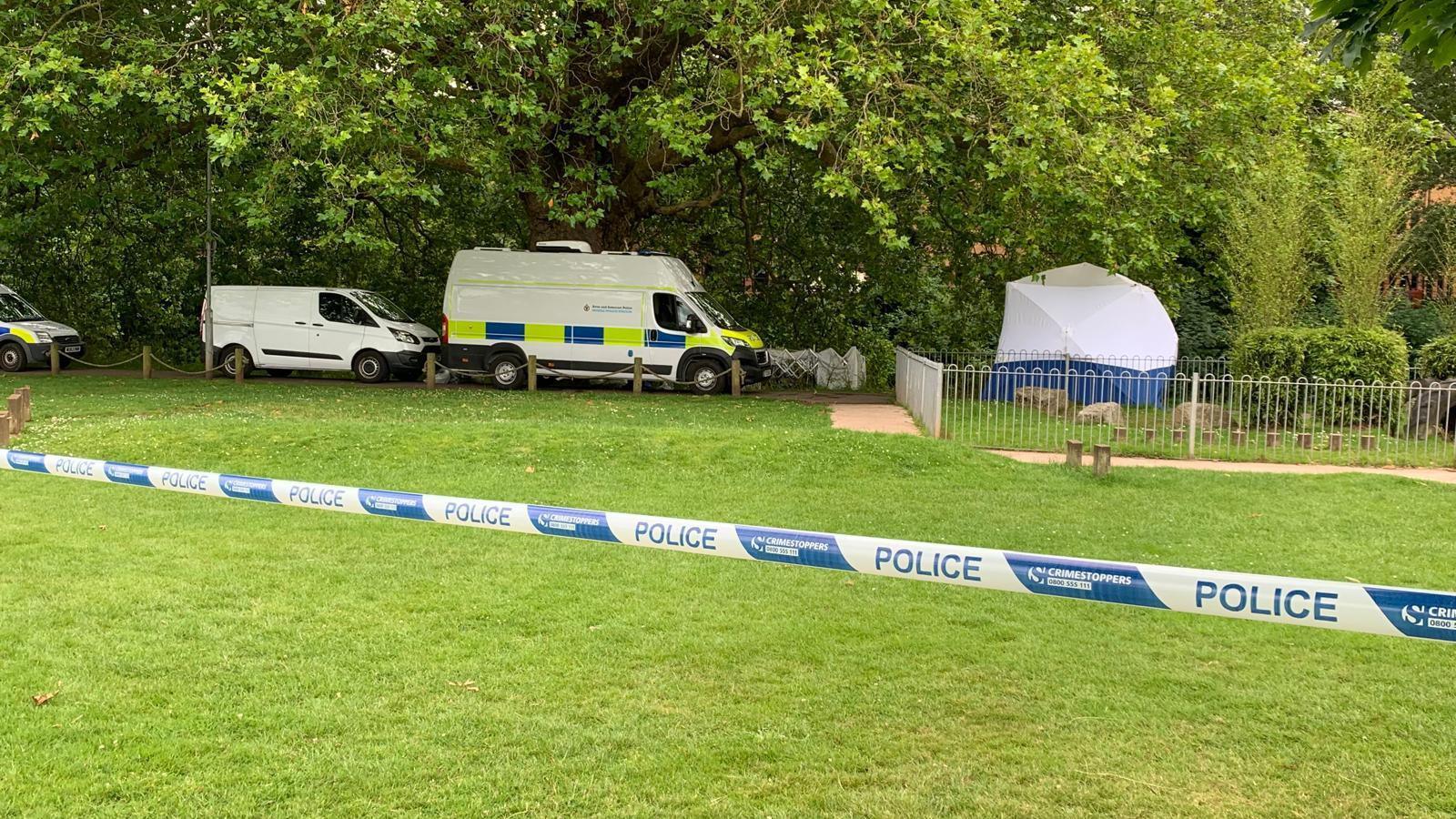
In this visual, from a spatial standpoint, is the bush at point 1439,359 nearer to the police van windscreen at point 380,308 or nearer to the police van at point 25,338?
the police van windscreen at point 380,308

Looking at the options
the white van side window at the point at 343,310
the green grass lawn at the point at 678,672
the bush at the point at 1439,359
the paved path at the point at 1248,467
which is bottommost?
the green grass lawn at the point at 678,672

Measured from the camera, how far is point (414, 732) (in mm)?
4375

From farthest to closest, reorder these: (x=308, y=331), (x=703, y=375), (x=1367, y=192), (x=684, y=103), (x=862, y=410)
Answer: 1. (x=308, y=331)
2. (x=703, y=375)
3. (x=1367, y=192)
4. (x=862, y=410)
5. (x=684, y=103)

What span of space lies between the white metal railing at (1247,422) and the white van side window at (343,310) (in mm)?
11142

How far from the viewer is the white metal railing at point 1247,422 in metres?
13.4

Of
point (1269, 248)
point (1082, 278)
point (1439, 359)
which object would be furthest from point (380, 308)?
point (1439, 359)

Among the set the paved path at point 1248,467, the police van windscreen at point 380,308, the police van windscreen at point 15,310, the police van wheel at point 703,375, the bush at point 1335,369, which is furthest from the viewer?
the police van windscreen at point 15,310

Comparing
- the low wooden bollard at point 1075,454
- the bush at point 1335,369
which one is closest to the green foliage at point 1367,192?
the bush at point 1335,369

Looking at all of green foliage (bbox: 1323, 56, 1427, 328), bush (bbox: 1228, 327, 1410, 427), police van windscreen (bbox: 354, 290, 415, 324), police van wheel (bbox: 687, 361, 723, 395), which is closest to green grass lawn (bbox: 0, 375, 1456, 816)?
bush (bbox: 1228, 327, 1410, 427)

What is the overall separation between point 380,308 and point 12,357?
771 centimetres

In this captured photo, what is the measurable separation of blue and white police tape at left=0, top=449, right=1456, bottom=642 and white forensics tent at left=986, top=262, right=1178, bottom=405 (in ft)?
47.7

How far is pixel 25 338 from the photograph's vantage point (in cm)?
2197

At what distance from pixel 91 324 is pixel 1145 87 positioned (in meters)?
23.3

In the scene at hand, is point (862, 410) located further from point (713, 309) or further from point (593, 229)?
point (593, 229)
